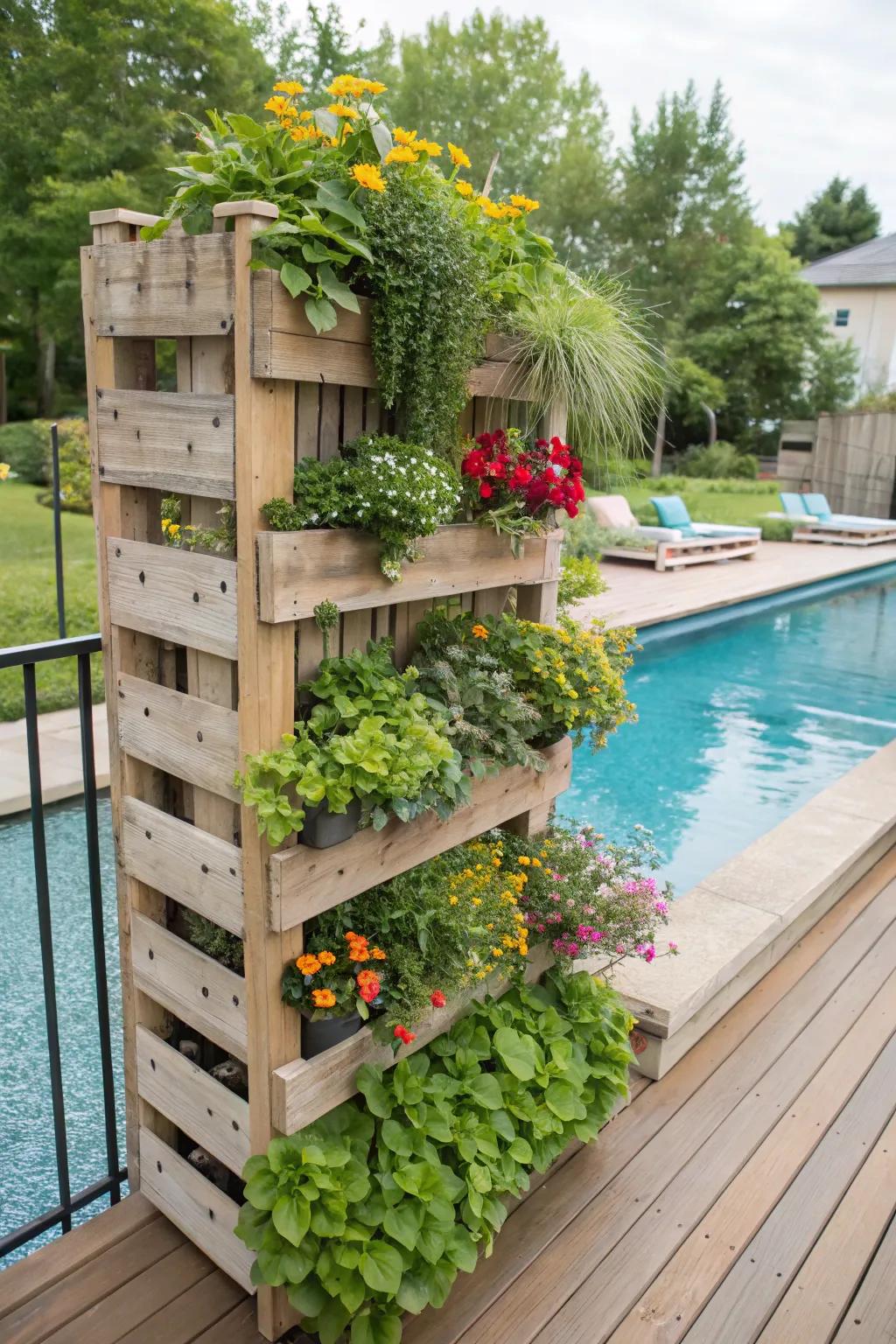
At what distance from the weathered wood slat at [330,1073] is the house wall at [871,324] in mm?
31078

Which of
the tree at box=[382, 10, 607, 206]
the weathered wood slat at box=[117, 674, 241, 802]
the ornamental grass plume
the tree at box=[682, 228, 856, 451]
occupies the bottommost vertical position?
the weathered wood slat at box=[117, 674, 241, 802]

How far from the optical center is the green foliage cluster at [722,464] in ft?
76.5

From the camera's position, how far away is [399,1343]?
1.60 metres

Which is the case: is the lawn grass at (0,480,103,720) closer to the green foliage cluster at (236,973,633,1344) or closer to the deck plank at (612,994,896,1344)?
A: the green foliage cluster at (236,973,633,1344)

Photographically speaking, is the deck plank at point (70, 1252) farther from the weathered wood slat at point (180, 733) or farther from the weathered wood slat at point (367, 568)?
the weathered wood slat at point (367, 568)

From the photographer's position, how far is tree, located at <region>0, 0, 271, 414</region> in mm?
13805

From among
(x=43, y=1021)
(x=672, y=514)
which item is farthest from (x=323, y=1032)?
(x=672, y=514)

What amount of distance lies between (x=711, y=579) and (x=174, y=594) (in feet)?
32.4

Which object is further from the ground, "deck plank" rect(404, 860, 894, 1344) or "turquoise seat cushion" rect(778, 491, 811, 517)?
"turquoise seat cushion" rect(778, 491, 811, 517)

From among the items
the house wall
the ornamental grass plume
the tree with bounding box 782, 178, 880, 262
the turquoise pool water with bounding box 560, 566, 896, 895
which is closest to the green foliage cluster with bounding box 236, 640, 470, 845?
the ornamental grass plume

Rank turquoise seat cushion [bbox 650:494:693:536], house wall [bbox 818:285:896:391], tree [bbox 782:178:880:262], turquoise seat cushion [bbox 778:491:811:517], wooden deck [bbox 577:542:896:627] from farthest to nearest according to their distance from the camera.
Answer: tree [bbox 782:178:880:262], house wall [bbox 818:285:896:391], turquoise seat cushion [bbox 778:491:811:517], turquoise seat cushion [bbox 650:494:693:536], wooden deck [bbox 577:542:896:627]

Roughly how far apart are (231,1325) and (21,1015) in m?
1.77

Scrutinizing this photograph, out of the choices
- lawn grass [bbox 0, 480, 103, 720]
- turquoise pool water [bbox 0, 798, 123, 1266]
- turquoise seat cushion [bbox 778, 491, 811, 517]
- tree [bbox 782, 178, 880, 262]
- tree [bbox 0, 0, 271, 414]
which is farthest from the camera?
tree [bbox 782, 178, 880, 262]

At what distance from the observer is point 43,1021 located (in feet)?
10.2
